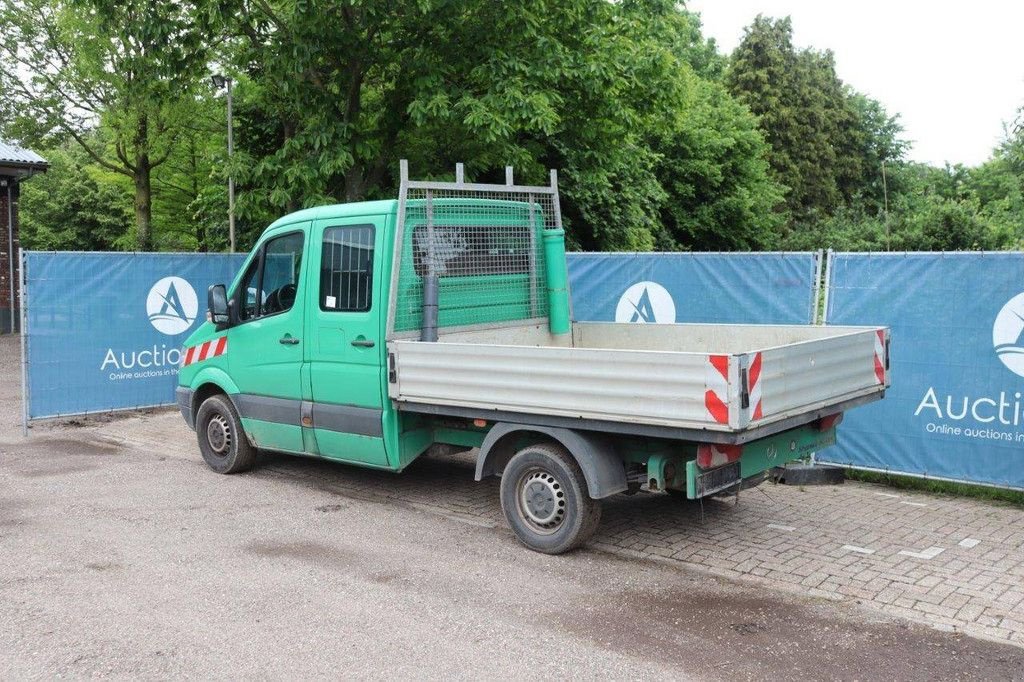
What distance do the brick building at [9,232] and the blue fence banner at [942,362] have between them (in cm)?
2442

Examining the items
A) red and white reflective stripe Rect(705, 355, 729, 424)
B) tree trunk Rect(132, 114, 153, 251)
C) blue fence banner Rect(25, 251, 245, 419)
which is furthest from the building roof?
red and white reflective stripe Rect(705, 355, 729, 424)

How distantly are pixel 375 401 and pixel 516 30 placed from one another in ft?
25.9

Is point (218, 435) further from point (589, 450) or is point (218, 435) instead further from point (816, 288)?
point (816, 288)

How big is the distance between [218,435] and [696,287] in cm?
490

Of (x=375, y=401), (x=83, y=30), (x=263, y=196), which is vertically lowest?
(x=375, y=401)

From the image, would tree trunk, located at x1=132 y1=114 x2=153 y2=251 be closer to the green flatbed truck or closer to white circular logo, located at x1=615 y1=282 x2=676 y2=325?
the green flatbed truck

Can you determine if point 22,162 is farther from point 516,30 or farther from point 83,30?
point 516,30

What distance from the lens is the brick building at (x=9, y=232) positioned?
2616cm

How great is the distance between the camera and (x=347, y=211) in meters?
7.64

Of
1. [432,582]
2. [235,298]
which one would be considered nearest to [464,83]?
[235,298]

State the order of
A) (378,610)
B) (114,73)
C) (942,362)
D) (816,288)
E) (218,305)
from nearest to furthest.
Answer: (378,610) < (942,362) < (218,305) < (816,288) < (114,73)

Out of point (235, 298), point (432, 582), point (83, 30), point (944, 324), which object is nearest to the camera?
point (432, 582)

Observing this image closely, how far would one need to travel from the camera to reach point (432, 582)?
585 cm

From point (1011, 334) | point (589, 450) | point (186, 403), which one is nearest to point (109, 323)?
point (186, 403)
